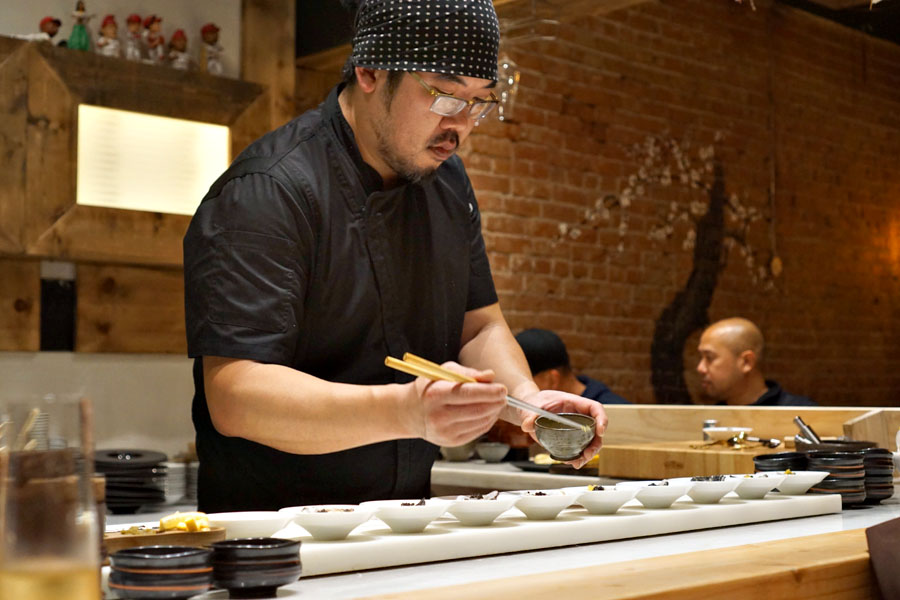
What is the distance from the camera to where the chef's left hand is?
1.79m

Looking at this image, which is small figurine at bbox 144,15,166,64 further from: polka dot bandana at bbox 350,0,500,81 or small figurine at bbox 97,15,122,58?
polka dot bandana at bbox 350,0,500,81

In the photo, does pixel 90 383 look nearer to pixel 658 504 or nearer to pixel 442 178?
pixel 442 178

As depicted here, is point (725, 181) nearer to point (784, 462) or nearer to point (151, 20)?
point (151, 20)

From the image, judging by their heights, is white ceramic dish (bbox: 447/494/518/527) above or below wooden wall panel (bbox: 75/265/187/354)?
below

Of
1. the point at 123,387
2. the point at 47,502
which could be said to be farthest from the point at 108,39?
the point at 47,502

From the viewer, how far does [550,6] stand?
4461mm

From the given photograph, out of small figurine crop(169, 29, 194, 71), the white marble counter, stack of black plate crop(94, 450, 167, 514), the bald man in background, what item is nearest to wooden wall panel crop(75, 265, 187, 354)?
small figurine crop(169, 29, 194, 71)

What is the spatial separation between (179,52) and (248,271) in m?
3.20

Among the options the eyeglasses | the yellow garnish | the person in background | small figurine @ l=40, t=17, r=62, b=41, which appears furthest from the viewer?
the person in background

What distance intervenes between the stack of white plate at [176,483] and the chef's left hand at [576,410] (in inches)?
85.0

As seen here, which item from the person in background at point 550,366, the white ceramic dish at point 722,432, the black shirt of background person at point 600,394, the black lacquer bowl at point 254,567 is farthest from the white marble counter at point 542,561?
the person in background at point 550,366

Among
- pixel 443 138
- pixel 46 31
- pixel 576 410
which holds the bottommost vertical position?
pixel 576 410

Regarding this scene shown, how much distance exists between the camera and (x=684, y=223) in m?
6.86

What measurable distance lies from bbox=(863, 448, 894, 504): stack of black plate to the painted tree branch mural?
13.8ft
